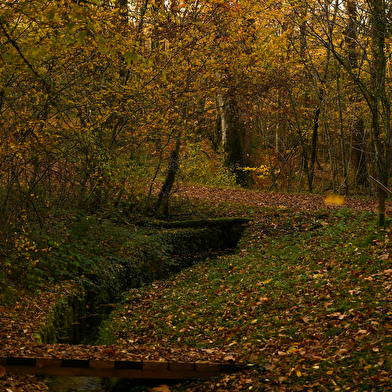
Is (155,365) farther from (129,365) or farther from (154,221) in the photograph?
(154,221)

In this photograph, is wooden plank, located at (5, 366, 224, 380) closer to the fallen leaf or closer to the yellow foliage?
the fallen leaf

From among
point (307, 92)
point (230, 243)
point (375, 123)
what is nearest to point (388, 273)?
point (230, 243)

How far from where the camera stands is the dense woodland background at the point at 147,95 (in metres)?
6.82

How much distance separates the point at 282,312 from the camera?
7.43 m

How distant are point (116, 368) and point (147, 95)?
6806 millimetres

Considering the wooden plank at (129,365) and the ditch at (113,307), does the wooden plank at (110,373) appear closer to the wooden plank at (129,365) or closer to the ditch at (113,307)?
the wooden plank at (129,365)

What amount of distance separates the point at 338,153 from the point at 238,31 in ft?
38.6

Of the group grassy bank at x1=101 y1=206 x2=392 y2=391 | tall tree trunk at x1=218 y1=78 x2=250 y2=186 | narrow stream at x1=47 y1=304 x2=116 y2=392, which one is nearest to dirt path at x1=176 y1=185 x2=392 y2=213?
tall tree trunk at x1=218 y1=78 x2=250 y2=186

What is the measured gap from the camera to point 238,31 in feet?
63.1

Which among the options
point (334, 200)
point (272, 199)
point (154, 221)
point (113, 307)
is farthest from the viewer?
point (272, 199)

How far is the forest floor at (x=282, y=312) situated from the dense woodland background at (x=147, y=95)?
2.34 m

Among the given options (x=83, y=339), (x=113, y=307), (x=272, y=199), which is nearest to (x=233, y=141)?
(x=272, y=199)

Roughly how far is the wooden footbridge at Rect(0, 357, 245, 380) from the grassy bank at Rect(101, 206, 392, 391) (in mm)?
165

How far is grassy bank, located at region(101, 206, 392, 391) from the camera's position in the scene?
17.2 ft
